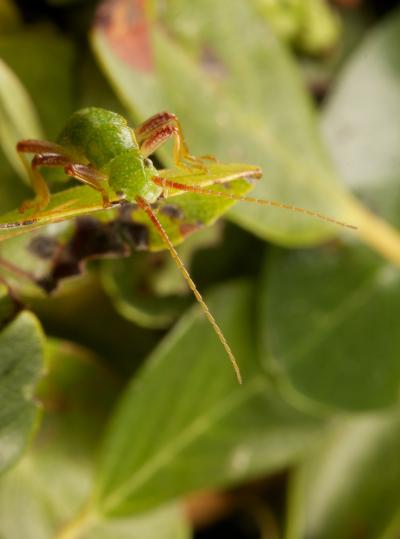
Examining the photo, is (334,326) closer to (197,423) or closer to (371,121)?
(197,423)

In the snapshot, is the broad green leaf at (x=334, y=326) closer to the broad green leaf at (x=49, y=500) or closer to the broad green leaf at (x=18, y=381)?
the broad green leaf at (x=49, y=500)

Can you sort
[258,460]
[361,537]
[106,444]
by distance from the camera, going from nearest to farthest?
[106,444]
[258,460]
[361,537]

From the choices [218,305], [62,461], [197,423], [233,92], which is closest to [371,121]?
[233,92]

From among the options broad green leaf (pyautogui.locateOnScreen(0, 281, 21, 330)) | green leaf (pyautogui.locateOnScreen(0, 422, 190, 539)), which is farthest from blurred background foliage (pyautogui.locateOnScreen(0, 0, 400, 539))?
broad green leaf (pyautogui.locateOnScreen(0, 281, 21, 330))

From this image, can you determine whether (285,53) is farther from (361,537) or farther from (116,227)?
(361,537)

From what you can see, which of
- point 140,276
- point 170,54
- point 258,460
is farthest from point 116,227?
point 258,460

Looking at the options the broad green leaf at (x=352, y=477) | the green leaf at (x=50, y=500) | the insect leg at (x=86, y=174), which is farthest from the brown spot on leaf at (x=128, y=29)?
the broad green leaf at (x=352, y=477)

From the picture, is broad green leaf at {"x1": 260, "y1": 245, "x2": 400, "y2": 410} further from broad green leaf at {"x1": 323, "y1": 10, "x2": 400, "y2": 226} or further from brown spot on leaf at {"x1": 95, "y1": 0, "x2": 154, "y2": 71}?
brown spot on leaf at {"x1": 95, "y1": 0, "x2": 154, "y2": 71}
